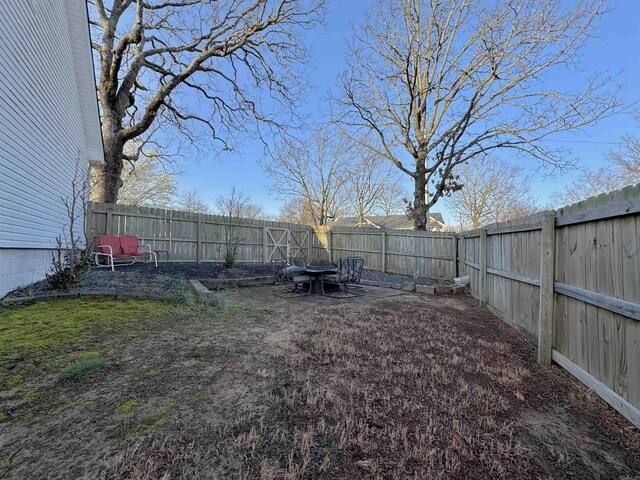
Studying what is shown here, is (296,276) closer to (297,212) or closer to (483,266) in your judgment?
(483,266)

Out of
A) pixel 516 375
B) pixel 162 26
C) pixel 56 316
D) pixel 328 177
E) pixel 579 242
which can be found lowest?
pixel 516 375

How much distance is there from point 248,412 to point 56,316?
3.20 meters

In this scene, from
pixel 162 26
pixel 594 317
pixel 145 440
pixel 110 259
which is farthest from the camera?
pixel 162 26

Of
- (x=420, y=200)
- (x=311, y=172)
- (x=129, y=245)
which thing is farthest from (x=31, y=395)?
(x=311, y=172)

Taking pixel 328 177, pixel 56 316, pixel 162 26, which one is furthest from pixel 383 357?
pixel 328 177

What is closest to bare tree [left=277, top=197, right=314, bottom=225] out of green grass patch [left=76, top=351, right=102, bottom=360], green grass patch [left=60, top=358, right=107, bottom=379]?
green grass patch [left=76, top=351, right=102, bottom=360]

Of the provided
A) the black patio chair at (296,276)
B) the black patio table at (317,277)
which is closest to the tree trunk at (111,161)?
the black patio chair at (296,276)

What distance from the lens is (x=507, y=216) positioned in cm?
2423

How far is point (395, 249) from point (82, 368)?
10.3 meters

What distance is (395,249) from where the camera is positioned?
11.4m

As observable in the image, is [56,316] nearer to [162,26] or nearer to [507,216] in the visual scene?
[162,26]

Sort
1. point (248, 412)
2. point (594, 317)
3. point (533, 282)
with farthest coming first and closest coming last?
point (533, 282) < point (594, 317) < point (248, 412)

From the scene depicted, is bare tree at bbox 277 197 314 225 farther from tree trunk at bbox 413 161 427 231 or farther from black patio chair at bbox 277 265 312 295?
black patio chair at bbox 277 265 312 295

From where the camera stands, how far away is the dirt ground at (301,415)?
57.4 inches
